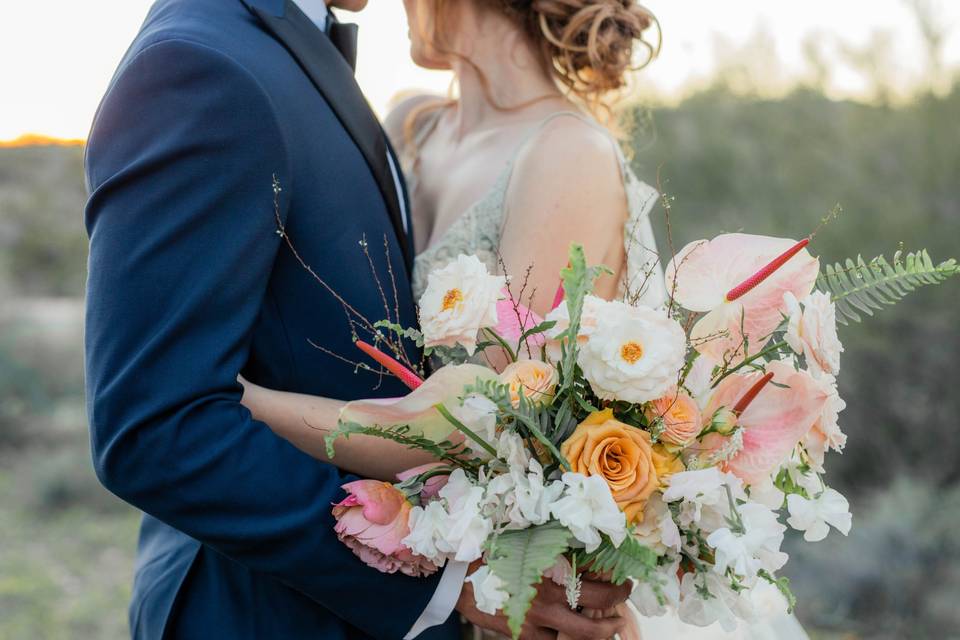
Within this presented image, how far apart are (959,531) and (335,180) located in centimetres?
470

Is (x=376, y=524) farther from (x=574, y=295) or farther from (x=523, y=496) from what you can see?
(x=574, y=295)

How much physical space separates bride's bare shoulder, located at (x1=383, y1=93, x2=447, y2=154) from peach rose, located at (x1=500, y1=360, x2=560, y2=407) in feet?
5.66

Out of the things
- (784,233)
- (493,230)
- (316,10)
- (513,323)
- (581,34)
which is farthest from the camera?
(784,233)

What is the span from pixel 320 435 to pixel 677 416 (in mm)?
614

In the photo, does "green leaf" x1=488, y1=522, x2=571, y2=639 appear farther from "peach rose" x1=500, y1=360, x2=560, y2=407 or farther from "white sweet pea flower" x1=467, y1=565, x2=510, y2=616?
"peach rose" x1=500, y1=360, x2=560, y2=407

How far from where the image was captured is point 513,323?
1.42 meters

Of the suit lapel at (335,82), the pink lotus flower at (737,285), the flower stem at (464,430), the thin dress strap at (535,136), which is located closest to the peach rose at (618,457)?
the flower stem at (464,430)

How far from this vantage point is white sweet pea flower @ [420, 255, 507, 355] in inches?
52.9

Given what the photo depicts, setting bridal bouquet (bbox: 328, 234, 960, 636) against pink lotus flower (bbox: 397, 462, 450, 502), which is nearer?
bridal bouquet (bbox: 328, 234, 960, 636)

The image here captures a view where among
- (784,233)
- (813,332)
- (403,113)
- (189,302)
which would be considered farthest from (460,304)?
(784,233)

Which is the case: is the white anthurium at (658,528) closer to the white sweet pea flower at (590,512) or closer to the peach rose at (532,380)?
the white sweet pea flower at (590,512)

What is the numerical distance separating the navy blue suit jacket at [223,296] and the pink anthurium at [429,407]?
211mm

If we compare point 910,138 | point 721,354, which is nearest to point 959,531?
point 910,138

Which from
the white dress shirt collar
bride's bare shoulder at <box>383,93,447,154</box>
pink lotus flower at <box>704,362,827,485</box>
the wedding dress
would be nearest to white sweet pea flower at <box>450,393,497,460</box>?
pink lotus flower at <box>704,362,827,485</box>
